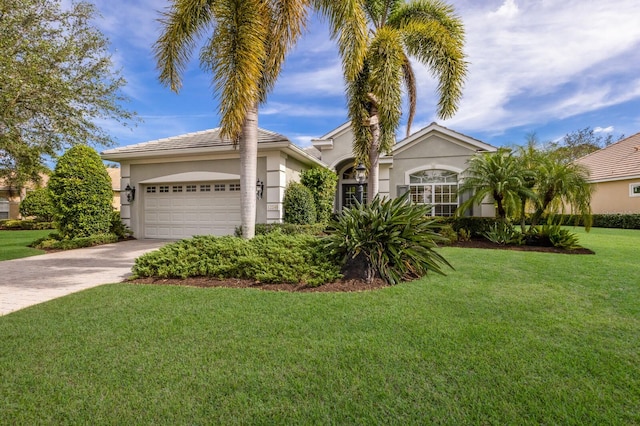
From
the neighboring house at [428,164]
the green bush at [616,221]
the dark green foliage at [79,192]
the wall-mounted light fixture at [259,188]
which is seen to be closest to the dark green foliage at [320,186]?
the wall-mounted light fixture at [259,188]

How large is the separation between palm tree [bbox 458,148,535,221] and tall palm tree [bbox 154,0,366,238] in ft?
20.0

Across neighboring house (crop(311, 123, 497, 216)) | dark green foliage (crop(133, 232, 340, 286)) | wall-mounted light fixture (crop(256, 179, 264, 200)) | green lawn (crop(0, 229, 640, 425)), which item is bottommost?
green lawn (crop(0, 229, 640, 425))

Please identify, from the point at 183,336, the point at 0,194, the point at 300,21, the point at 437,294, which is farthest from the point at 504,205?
the point at 0,194

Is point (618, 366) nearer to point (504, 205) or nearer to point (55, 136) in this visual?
point (504, 205)

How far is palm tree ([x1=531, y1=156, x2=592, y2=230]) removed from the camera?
9586 mm

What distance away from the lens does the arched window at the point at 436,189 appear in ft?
50.4

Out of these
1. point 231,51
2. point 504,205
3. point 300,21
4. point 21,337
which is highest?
point 300,21

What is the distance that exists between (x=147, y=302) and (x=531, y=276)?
6898 mm

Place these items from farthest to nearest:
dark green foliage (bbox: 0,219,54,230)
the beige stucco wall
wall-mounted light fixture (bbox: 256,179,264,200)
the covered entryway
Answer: dark green foliage (bbox: 0,219,54,230) → the beige stucco wall → the covered entryway → wall-mounted light fixture (bbox: 256,179,264,200)

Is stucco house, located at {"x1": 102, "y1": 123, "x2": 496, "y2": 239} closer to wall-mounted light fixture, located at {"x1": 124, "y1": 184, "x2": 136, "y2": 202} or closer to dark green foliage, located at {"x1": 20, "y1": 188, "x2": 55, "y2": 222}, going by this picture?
wall-mounted light fixture, located at {"x1": 124, "y1": 184, "x2": 136, "y2": 202}

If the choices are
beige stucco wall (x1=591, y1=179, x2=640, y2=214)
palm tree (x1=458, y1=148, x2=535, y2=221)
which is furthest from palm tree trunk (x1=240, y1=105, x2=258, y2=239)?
beige stucco wall (x1=591, y1=179, x2=640, y2=214)

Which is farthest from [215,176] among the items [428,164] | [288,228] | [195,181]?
[428,164]

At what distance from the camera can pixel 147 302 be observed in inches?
175

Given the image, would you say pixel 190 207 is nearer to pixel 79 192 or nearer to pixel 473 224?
pixel 79 192
